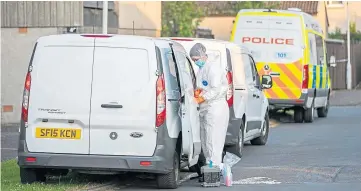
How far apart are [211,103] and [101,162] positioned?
1.83 meters

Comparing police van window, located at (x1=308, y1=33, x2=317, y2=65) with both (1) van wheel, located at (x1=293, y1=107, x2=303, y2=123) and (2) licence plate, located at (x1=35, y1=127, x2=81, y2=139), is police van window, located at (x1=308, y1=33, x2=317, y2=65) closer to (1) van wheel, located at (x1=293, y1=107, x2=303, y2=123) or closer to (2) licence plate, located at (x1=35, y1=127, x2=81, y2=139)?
(1) van wheel, located at (x1=293, y1=107, x2=303, y2=123)

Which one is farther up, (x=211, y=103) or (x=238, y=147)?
(x=211, y=103)

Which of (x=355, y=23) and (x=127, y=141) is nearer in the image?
(x=127, y=141)

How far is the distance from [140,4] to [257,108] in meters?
10.7

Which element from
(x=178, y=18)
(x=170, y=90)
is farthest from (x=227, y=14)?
(x=170, y=90)

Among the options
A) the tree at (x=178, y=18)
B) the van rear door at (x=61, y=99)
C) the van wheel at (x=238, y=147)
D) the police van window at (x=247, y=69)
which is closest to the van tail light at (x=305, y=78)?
the police van window at (x=247, y=69)

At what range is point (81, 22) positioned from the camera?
23.1 m

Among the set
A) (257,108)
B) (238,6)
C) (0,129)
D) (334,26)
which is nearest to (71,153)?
(257,108)

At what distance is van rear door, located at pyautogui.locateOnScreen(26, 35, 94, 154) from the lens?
1105 centimetres

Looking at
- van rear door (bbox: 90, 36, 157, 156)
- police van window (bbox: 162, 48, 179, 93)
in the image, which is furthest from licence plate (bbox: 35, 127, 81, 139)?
police van window (bbox: 162, 48, 179, 93)

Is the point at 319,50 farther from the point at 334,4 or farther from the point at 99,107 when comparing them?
the point at 334,4

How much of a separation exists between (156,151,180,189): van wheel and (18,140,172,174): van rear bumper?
0.82 feet

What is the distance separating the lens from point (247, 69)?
16.6 metres

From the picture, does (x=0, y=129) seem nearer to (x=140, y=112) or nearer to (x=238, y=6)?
(x=140, y=112)
